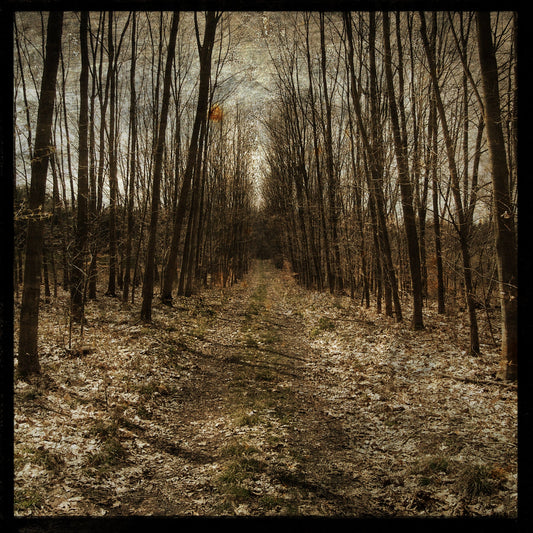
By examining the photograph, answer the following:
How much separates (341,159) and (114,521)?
20.9 meters

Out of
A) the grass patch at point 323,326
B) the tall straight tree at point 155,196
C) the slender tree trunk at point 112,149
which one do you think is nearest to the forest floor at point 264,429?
the tall straight tree at point 155,196

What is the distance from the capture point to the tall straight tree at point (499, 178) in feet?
18.7

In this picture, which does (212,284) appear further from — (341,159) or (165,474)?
(165,474)

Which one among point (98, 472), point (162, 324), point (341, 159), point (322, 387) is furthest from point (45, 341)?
point (341, 159)

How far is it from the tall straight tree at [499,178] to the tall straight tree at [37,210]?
7.14 meters

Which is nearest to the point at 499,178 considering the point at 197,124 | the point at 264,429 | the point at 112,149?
the point at 264,429

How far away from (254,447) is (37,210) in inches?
197

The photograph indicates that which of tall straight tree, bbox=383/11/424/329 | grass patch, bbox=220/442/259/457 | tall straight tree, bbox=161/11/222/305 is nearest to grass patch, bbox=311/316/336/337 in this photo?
tall straight tree, bbox=383/11/424/329

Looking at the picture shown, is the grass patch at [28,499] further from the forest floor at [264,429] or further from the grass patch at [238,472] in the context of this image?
the grass patch at [238,472]

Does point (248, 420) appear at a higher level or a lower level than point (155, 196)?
lower

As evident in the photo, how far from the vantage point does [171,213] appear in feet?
61.5

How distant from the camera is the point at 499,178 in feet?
18.7

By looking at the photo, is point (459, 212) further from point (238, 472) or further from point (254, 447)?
point (238, 472)
